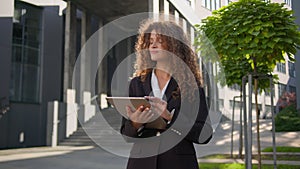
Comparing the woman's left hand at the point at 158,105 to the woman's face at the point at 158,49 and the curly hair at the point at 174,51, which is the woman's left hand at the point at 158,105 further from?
the woman's face at the point at 158,49

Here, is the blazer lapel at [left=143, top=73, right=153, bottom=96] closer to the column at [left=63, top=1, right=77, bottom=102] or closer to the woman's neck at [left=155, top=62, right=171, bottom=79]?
the woman's neck at [left=155, top=62, right=171, bottom=79]

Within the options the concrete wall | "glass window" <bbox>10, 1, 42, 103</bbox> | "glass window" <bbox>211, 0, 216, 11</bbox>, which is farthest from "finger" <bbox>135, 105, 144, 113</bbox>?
"glass window" <bbox>10, 1, 42, 103</bbox>

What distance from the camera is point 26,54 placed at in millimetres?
14938

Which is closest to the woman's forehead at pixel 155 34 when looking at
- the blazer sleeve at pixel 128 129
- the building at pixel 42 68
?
the blazer sleeve at pixel 128 129

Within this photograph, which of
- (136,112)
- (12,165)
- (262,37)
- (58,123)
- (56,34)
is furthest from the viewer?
(56,34)

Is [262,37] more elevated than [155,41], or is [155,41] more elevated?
[262,37]

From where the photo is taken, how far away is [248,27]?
455 cm

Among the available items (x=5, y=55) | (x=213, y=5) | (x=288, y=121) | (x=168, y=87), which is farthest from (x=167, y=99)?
(x=288, y=121)

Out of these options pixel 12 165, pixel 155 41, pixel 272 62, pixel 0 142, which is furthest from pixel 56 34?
pixel 155 41

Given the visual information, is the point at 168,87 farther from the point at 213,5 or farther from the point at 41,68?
the point at 41,68

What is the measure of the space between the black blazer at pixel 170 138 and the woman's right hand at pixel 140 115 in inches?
3.2

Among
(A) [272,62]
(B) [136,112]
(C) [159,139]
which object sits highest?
(A) [272,62]

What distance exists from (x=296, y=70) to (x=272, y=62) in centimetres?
988

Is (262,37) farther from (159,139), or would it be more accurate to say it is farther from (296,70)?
(296,70)
